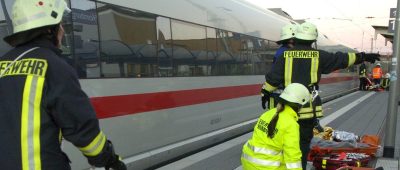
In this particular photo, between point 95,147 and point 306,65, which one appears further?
point 306,65

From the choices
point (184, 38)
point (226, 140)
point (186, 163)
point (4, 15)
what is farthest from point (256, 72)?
point (4, 15)

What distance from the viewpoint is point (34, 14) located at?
1.92 metres

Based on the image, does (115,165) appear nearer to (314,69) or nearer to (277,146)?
(277,146)

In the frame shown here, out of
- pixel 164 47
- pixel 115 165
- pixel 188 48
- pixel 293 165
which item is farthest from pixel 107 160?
pixel 188 48

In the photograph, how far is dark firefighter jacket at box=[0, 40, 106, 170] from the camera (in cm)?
182

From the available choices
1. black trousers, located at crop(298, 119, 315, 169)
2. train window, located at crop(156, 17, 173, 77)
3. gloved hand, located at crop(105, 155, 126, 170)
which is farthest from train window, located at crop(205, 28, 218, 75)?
gloved hand, located at crop(105, 155, 126, 170)

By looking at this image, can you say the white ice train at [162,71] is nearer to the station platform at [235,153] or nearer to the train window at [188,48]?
the train window at [188,48]

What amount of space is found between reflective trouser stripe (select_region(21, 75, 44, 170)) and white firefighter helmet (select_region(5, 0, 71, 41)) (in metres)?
0.25

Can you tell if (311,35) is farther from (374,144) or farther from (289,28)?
(374,144)

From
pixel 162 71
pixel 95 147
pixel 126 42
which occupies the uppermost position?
pixel 126 42

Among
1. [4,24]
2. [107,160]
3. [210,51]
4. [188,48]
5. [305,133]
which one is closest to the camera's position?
[107,160]

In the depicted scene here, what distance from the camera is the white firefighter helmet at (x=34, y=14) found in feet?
6.29

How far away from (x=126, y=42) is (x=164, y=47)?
930 millimetres

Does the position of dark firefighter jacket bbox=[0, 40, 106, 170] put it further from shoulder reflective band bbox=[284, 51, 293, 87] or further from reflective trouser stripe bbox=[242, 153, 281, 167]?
shoulder reflective band bbox=[284, 51, 293, 87]
